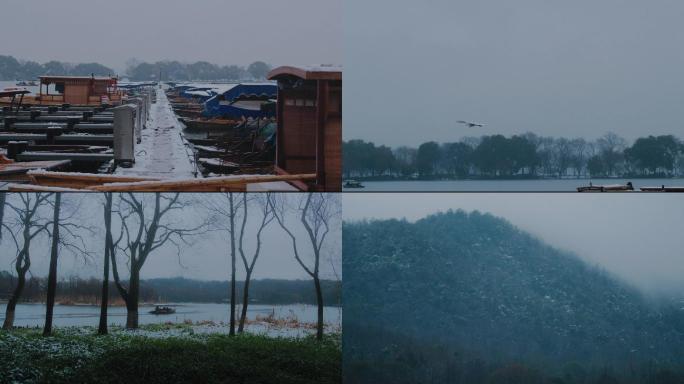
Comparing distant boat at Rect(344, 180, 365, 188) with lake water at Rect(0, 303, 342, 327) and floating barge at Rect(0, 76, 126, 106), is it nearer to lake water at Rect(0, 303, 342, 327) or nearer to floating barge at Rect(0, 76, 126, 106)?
lake water at Rect(0, 303, 342, 327)

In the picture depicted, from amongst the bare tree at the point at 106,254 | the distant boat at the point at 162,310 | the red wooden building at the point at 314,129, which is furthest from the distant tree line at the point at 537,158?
the bare tree at the point at 106,254

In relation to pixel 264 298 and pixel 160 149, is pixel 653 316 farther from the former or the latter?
pixel 160 149

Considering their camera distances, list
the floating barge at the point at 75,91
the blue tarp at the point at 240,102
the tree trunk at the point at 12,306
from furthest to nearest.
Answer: the blue tarp at the point at 240,102 → the floating barge at the point at 75,91 → the tree trunk at the point at 12,306

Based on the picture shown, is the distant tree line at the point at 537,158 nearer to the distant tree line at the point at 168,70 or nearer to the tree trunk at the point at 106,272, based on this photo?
the distant tree line at the point at 168,70

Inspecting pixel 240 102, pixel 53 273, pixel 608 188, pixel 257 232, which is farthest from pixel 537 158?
pixel 53 273

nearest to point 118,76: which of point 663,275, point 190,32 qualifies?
point 190,32

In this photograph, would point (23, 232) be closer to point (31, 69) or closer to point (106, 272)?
point (106, 272)

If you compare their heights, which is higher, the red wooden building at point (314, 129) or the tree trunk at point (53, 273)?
the red wooden building at point (314, 129)
